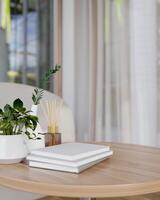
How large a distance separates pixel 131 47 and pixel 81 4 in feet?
2.92

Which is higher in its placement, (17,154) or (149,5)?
(149,5)

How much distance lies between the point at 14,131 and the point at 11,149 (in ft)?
0.25

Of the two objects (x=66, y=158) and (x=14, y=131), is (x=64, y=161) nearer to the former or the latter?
(x=66, y=158)

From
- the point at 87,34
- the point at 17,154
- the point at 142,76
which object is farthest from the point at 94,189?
the point at 87,34

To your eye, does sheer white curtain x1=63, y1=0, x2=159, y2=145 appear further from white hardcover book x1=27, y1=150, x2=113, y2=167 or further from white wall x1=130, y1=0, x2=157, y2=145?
white hardcover book x1=27, y1=150, x2=113, y2=167

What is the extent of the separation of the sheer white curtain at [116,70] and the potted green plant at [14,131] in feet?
4.65

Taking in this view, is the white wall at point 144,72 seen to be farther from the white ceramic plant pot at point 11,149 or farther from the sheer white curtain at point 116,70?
the white ceramic plant pot at point 11,149

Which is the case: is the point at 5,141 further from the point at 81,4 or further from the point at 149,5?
the point at 81,4

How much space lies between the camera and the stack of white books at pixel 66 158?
2.91ft

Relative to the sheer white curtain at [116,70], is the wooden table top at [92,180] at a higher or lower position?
lower

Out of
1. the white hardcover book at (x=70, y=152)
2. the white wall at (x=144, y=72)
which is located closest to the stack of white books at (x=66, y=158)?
the white hardcover book at (x=70, y=152)

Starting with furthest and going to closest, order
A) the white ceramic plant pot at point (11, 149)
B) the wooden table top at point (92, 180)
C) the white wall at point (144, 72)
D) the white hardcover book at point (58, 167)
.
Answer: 1. the white wall at point (144, 72)
2. the white ceramic plant pot at point (11, 149)
3. the white hardcover book at point (58, 167)
4. the wooden table top at point (92, 180)

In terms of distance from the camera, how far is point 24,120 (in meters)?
1.05

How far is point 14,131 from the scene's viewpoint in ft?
3.45
